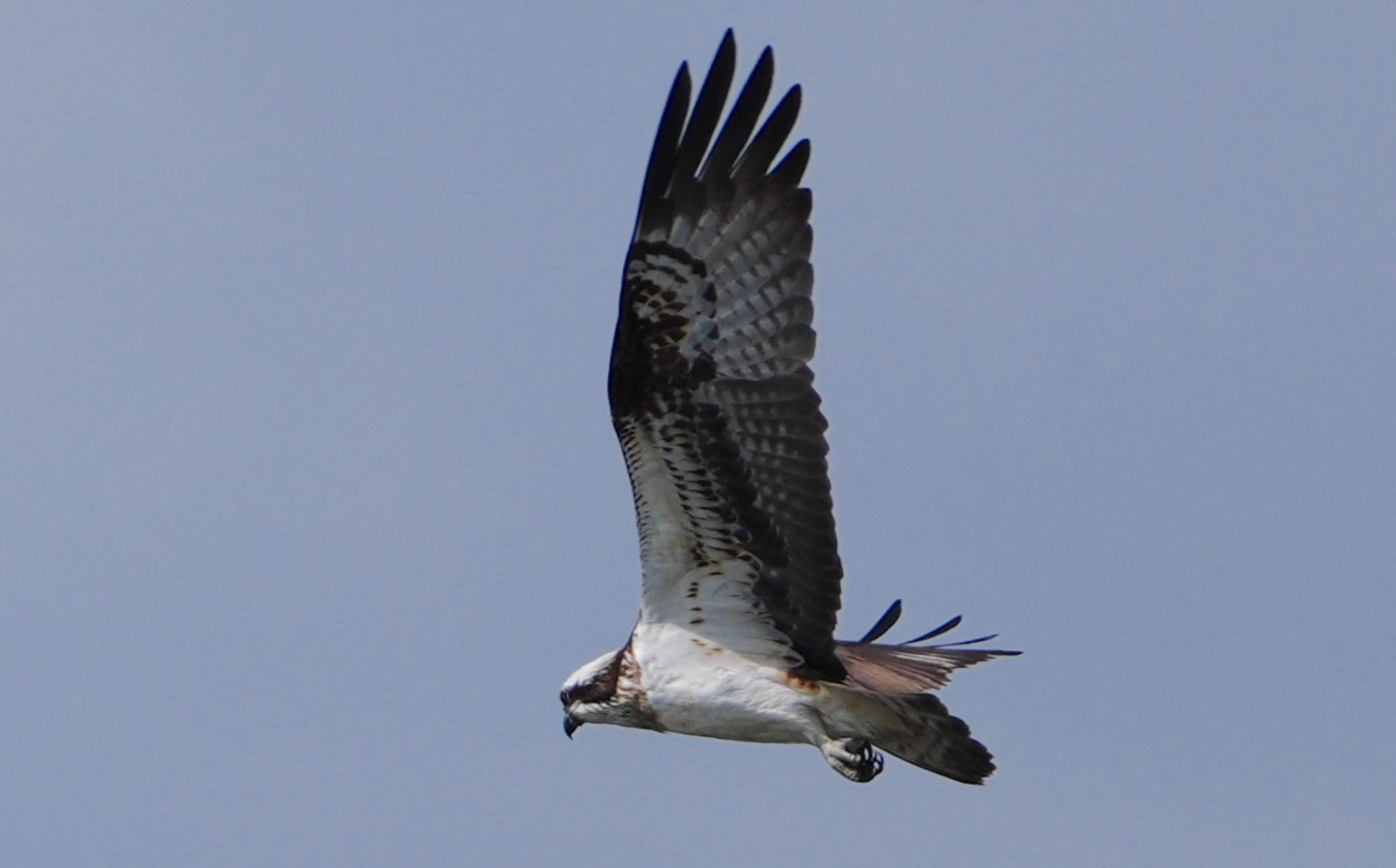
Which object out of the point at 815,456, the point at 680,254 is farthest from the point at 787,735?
the point at 680,254

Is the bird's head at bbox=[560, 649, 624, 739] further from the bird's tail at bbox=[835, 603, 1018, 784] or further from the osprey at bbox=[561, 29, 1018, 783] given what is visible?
the bird's tail at bbox=[835, 603, 1018, 784]

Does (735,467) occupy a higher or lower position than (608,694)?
higher

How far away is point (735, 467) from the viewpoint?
38.9 ft

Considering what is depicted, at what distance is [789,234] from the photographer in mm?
11984

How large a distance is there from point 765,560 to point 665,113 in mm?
1965

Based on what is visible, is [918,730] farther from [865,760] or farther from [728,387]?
[728,387]

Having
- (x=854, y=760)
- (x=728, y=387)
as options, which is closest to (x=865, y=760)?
(x=854, y=760)

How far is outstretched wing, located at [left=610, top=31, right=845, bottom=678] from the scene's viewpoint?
38.4 feet

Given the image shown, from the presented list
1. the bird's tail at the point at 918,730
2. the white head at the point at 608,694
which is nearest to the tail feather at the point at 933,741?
the bird's tail at the point at 918,730

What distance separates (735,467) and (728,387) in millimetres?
342

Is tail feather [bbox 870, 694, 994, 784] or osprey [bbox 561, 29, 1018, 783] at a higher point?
osprey [bbox 561, 29, 1018, 783]

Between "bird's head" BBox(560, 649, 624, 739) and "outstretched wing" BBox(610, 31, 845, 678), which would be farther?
"bird's head" BBox(560, 649, 624, 739)

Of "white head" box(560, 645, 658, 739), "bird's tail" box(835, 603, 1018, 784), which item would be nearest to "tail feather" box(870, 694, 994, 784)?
"bird's tail" box(835, 603, 1018, 784)

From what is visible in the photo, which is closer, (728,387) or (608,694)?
(728,387)
